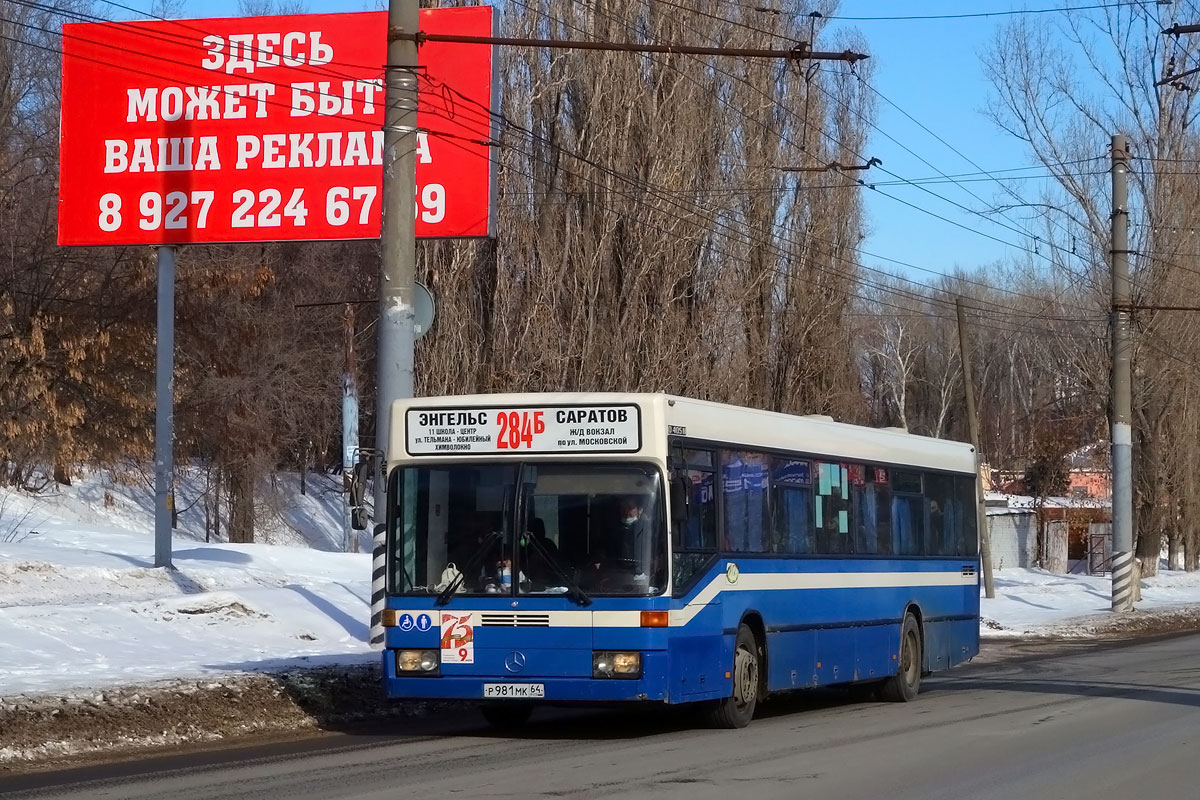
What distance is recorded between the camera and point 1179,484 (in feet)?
165

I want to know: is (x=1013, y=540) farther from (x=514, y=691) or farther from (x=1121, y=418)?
(x=514, y=691)

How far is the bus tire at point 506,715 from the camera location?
13.6m

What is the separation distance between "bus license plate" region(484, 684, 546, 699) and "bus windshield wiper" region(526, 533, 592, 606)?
0.70 m

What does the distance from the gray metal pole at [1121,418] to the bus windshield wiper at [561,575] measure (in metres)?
24.0

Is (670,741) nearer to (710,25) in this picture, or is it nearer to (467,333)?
(467,333)

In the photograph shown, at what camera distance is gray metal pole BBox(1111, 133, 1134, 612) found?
33969mm

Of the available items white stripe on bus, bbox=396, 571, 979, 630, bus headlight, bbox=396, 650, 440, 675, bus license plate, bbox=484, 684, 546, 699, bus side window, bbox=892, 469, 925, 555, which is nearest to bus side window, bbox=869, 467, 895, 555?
bus side window, bbox=892, 469, 925, 555

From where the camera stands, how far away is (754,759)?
11188 millimetres

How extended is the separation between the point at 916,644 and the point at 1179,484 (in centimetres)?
3596

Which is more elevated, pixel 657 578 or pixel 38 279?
pixel 38 279

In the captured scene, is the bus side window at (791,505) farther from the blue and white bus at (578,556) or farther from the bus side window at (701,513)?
the bus side window at (701,513)

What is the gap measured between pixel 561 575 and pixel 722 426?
208cm

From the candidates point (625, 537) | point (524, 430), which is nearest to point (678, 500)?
point (625, 537)

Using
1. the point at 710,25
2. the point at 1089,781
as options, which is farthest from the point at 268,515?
the point at 1089,781
